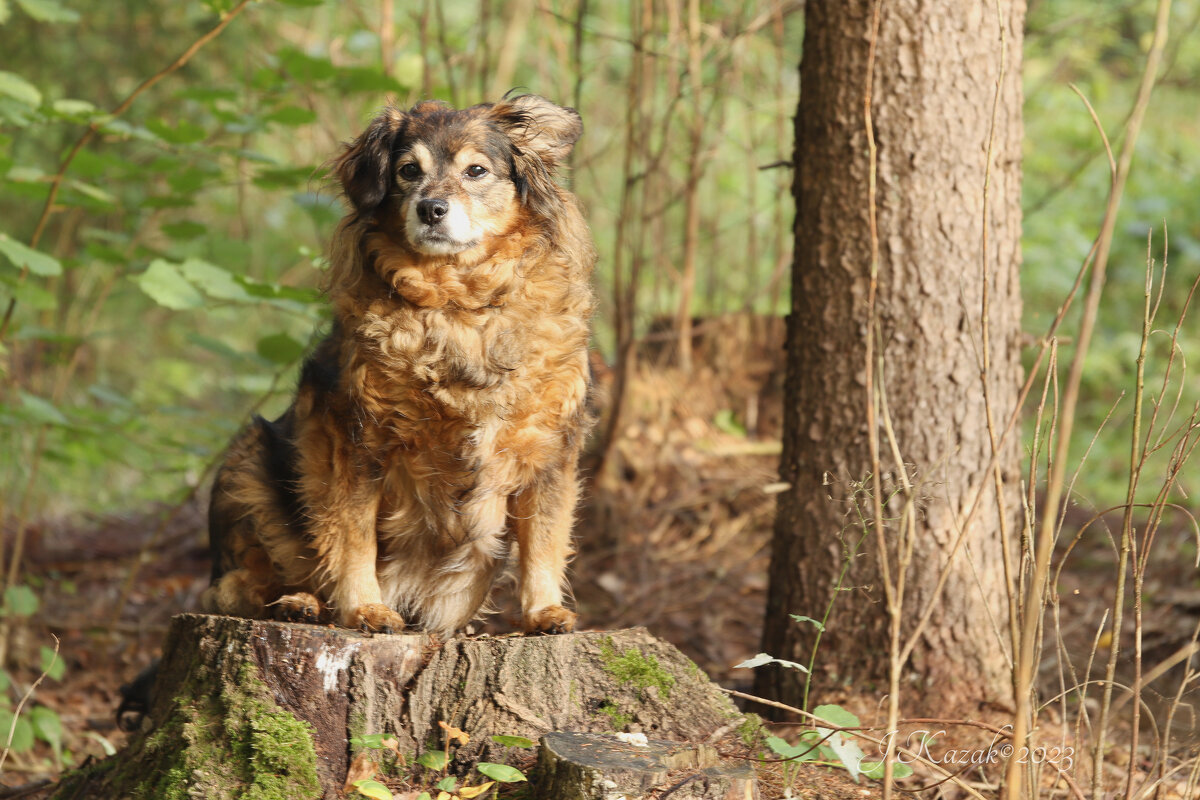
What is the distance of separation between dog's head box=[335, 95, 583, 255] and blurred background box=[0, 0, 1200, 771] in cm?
31

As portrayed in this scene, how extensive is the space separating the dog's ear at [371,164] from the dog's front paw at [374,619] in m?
1.21

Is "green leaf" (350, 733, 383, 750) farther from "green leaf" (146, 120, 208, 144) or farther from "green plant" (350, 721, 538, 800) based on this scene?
"green leaf" (146, 120, 208, 144)

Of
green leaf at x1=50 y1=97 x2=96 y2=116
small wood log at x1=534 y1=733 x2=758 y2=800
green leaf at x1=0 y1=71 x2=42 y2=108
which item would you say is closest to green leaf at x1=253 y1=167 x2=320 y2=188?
green leaf at x1=50 y1=97 x2=96 y2=116

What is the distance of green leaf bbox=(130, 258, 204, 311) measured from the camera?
3.65 m

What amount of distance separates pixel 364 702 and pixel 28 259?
84.9 inches

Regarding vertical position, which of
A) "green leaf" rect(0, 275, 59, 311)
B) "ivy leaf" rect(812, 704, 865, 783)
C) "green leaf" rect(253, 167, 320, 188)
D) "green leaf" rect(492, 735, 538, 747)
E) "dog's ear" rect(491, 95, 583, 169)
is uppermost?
"dog's ear" rect(491, 95, 583, 169)

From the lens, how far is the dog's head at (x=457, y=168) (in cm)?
300

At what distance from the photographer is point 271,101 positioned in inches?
175

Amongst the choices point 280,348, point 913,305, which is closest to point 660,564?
point 280,348

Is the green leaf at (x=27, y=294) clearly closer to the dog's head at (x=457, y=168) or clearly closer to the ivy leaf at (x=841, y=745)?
the dog's head at (x=457, y=168)

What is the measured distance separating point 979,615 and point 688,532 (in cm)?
249

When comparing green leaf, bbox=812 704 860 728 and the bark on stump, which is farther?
the bark on stump

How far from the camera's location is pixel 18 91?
3.58 m

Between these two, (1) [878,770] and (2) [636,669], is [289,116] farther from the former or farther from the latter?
(1) [878,770]
